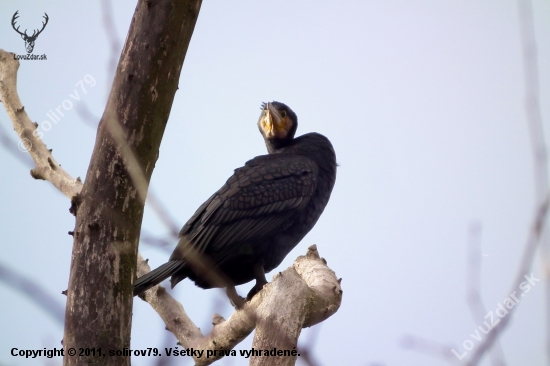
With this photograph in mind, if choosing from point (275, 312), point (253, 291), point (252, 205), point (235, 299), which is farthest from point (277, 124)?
point (275, 312)

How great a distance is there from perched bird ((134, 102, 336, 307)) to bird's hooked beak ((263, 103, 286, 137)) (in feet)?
1.95

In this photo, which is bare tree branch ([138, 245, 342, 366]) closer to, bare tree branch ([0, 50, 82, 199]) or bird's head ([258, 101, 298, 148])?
bare tree branch ([0, 50, 82, 199])

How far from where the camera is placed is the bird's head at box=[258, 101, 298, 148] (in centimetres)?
527

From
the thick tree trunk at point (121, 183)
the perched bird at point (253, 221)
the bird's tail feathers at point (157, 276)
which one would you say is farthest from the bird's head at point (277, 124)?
the thick tree trunk at point (121, 183)

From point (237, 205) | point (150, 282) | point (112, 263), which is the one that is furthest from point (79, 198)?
point (237, 205)

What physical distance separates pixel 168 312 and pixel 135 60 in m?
2.20

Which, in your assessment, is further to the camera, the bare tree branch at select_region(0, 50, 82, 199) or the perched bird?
Result: the bare tree branch at select_region(0, 50, 82, 199)

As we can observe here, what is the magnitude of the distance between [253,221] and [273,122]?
138 cm

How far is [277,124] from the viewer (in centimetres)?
527

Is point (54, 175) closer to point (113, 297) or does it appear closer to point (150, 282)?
point (150, 282)

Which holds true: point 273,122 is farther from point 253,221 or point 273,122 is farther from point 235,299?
point 235,299

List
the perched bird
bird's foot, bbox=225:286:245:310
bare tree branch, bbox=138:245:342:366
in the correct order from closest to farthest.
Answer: bare tree branch, bbox=138:245:342:366 < bird's foot, bbox=225:286:245:310 < the perched bird

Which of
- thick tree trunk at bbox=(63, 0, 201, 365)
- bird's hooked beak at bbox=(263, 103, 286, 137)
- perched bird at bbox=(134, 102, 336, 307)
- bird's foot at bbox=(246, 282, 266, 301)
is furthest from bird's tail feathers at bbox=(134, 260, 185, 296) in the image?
bird's hooked beak at bbox=(263, 103, 286, 137)

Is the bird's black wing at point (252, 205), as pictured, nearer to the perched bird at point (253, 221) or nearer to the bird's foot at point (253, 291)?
the perched bird at point (253, 221)
